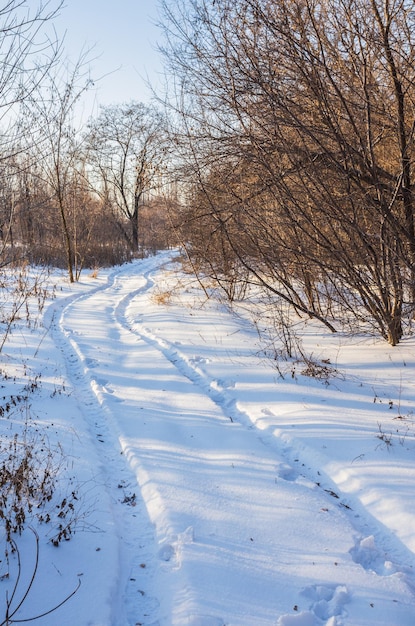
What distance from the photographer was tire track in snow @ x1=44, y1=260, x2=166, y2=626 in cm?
247

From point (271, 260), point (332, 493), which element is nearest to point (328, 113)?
point (271, 260)

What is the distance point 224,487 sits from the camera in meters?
3.52

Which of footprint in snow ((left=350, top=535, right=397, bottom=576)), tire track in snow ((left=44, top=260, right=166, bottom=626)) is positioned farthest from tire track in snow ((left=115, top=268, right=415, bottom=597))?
tire track in snow ((left=44, top=260, right=166, bottom=626))

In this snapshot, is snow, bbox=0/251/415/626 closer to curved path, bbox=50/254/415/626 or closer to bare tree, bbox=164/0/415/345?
curved path, bbox=50/254/415/626

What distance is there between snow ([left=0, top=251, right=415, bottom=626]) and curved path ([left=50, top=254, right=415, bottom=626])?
0.01 meters

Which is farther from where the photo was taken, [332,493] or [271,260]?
[271,260]

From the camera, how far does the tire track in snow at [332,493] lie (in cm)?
274

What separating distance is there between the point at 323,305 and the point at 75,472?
258 inches

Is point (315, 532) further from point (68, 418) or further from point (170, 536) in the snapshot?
point (68, 418)

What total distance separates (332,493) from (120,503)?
1604 mm

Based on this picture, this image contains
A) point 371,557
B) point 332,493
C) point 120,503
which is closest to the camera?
point 371,557

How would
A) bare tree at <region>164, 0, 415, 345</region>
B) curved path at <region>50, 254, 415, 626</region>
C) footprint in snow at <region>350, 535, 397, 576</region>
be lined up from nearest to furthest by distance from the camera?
curved path at <region>50, 254, 415, 626</region> < footprint in snow at <region>350, 535, 397, 576</region> < bare tree at <region>164, 0, 415, 345</region>

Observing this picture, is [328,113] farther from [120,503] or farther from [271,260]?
[120,503]

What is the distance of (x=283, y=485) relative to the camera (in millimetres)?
3537
